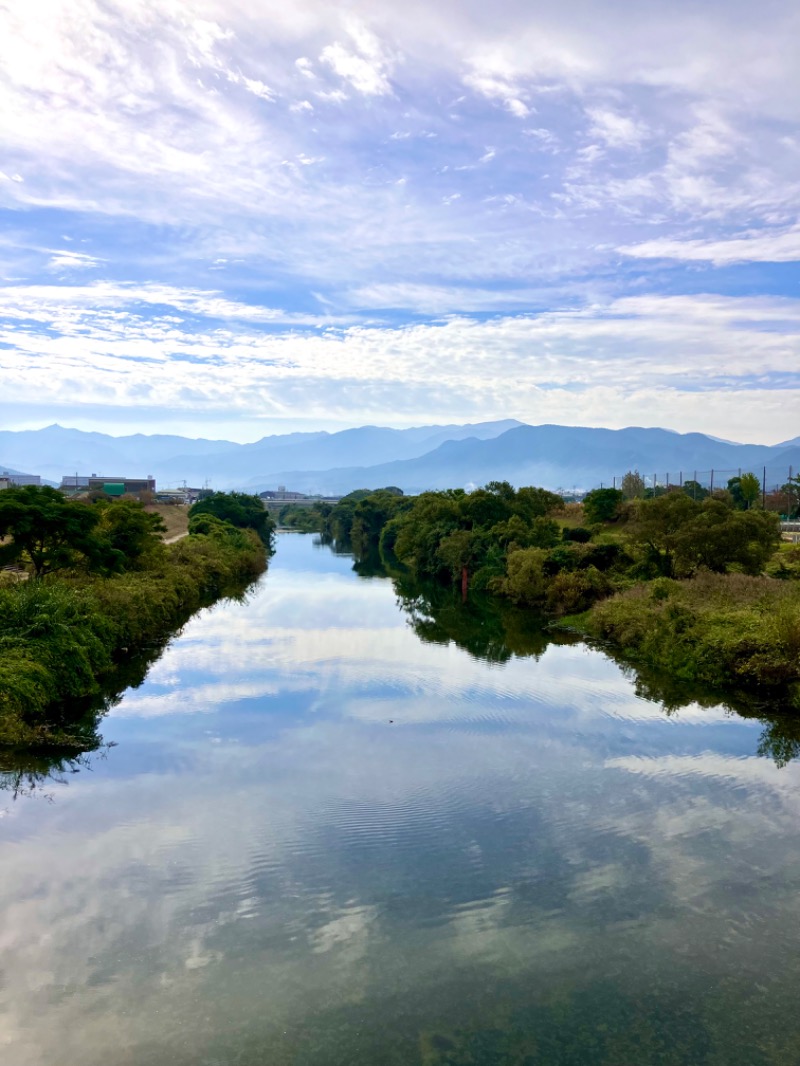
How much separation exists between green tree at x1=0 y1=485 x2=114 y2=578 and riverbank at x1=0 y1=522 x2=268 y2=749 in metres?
0.78

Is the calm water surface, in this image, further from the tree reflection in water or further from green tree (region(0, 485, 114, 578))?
green tree (region(0, 485, 114, 578))

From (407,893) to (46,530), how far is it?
17.8 meters

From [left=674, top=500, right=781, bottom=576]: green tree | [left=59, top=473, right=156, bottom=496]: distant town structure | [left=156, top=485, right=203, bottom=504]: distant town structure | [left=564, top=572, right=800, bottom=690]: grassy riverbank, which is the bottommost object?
[left=564, top=572, right=800, bottom=690]: grassy riverbank

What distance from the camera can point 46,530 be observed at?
24062mm

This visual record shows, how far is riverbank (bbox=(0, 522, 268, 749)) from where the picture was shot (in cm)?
1577

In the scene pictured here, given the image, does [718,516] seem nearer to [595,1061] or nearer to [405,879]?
[405,879]

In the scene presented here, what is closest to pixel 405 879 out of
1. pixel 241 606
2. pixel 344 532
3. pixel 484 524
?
pixel 241 606

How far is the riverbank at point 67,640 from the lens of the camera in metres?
15.8

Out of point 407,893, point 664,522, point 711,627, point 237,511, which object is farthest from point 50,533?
point 237,511

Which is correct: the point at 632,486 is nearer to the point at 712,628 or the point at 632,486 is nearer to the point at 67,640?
the point at 712,628

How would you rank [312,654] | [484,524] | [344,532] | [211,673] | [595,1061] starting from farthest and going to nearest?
[344,532] → [484,524] → [312,654] → [211,673] → [595,1061]

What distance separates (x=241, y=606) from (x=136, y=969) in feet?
94.8

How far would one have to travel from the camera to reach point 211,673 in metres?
22.9

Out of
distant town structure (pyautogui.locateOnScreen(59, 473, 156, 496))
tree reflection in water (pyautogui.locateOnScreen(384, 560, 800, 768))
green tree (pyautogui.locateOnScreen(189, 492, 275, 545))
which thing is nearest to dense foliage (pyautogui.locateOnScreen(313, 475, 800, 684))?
tree reflection in water (pyautogui.locateOnScreen(384, 560, 800, 768))
